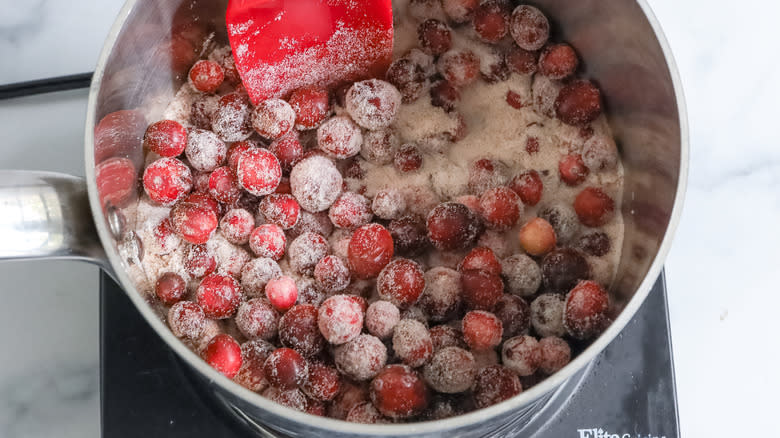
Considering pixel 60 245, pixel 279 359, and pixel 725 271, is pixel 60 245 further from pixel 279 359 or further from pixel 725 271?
pixel 725 271

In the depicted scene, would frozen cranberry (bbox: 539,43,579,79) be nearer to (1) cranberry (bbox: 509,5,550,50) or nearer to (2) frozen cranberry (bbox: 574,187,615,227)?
(1) cranberry (bbox: 509,5,550,50)

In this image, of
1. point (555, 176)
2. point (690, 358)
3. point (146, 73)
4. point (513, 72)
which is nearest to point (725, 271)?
point (690, 358)

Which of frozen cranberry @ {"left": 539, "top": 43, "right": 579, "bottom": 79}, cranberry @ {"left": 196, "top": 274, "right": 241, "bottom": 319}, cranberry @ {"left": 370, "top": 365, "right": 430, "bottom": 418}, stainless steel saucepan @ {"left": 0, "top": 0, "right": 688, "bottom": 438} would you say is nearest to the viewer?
stainless steel saucepan @ {"left": 0, "top": 0, "right": 688, "bottom": 438}

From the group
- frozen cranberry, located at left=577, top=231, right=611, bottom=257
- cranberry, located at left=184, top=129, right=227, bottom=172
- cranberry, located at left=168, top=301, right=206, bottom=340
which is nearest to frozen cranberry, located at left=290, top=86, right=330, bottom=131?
cranberry, located at left=184, top=129, right=227, bottom=172

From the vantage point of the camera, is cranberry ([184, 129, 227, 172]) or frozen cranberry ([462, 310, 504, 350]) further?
cranberry ([184, 129, 227, 172])

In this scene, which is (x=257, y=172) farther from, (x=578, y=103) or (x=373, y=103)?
(x=578, y=103)

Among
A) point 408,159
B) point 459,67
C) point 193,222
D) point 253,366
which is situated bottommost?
point 253,366

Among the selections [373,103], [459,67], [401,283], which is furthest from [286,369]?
[459,67]
